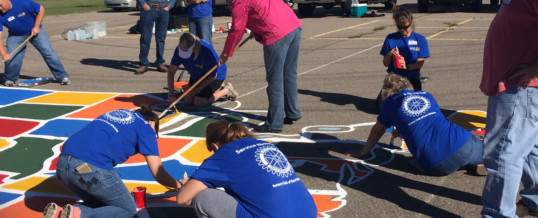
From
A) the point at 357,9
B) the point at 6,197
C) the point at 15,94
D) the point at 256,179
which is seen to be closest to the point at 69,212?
the point at 256,179

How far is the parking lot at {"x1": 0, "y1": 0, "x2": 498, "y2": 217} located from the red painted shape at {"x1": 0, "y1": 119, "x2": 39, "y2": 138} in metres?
1.90

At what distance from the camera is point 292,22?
21.3 ft

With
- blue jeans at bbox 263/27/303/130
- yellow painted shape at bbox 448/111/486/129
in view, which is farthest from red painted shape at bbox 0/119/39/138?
yellow painted shape at bbox 448/111/486/129

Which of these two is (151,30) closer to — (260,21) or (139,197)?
(260,21)

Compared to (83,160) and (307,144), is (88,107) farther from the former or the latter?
(83,160)

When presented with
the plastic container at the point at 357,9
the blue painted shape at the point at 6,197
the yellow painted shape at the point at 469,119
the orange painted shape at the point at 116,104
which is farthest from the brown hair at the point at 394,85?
the plastic container at the point at 357,9

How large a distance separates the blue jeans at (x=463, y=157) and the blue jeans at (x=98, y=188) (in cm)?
233

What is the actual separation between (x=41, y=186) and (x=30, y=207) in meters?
0.43

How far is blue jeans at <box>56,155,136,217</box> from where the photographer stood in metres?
4.09

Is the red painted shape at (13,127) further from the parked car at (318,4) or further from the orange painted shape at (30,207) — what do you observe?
the parked car at (318,4)

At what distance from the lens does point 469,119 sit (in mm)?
6770

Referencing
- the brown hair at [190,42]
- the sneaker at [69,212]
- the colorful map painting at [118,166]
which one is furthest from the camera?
the brown hair at [190,42]

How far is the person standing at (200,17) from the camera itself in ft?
31.4

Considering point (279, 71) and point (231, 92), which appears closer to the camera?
point (279, 71)
